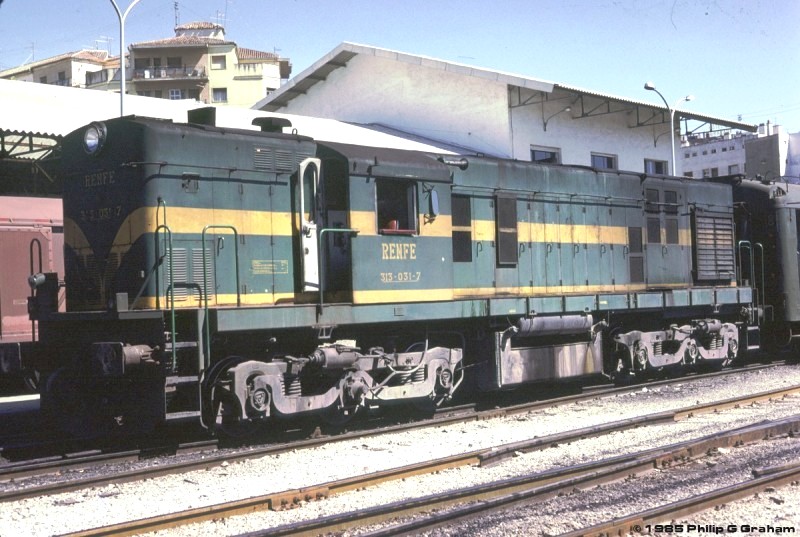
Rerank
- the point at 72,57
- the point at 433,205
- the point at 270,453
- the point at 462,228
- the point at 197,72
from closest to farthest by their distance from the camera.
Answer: the point at 270,453, the point at 433,205, the point at 462,228, the point at 197,72, the point at 72,57

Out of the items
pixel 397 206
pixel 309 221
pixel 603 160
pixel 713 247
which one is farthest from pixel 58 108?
pixel 603 160

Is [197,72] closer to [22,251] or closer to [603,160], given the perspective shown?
[603,160]

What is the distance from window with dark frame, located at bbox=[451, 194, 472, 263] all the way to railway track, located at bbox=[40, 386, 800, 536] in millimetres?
3294

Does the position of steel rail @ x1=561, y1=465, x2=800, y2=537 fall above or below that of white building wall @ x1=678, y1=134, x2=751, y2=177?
below

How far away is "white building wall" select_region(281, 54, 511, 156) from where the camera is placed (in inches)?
1118

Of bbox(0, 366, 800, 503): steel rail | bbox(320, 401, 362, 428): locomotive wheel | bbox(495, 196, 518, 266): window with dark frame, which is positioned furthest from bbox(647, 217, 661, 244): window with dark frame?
bbox(320, 401, 362, 428): locomotive wheel

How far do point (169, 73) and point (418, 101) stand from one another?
42.5 meters

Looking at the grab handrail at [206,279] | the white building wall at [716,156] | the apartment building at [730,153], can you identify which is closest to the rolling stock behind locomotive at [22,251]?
the grab handrail at [206,279]

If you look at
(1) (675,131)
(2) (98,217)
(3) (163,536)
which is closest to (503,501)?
(3) (163,536)

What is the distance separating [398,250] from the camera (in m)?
10.7

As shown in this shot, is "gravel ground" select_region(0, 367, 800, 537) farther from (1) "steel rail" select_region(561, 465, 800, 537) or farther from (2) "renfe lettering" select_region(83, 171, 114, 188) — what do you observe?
(2) "renfe lettering" select_region(83, 171, 114, 188)

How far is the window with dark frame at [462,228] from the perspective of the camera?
39.0 feet

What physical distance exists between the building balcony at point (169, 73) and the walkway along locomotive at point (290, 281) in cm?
5813

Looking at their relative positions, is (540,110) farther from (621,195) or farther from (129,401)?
(129,401)
